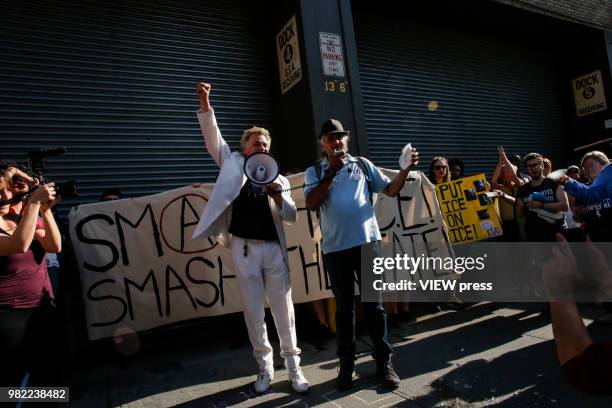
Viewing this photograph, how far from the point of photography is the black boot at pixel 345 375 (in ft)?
10.1

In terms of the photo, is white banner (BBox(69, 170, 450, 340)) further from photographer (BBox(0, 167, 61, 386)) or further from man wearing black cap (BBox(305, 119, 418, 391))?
photographer (BBox(0, 167, 61, 386))

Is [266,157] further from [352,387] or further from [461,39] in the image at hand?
[461,39]

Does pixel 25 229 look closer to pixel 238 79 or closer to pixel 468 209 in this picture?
pixel 238 79

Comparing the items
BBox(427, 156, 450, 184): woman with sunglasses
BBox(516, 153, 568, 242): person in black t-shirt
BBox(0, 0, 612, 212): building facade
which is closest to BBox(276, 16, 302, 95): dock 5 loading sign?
BBox(0, 0, 612, 212): building facade

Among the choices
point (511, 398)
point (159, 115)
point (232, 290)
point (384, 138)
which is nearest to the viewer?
point (511, 398)

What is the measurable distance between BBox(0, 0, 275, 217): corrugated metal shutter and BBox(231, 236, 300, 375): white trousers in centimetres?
248

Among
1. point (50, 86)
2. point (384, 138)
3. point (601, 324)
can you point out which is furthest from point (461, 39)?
point (50, 86)

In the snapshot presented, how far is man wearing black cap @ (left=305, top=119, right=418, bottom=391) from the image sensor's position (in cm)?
309

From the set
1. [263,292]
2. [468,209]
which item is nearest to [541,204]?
[468,209]

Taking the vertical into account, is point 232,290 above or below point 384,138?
below

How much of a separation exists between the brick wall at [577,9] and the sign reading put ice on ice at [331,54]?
13.7 ft

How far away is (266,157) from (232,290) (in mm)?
1810

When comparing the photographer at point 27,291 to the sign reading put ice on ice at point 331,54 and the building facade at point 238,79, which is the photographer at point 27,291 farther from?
the sign reading put ice on ice at point 331,54

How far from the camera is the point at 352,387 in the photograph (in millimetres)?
3117
